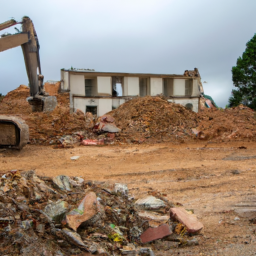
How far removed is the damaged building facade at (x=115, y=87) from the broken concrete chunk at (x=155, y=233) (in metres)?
19.4

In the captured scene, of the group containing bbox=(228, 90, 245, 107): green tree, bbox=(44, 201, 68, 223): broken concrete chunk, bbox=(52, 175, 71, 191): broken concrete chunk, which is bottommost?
bbox=(44, 201, 68, 223): broken concrete chunk

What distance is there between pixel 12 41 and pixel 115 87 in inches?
688

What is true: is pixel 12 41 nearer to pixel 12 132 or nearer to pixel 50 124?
pixel 12 132

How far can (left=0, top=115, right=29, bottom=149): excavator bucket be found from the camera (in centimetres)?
1003

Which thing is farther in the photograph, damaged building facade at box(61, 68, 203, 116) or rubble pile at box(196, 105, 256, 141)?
damaged building facade at box(61, 68, 203, 116)

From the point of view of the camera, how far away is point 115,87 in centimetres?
2661

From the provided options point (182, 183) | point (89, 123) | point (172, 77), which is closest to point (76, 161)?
point (182, 183)

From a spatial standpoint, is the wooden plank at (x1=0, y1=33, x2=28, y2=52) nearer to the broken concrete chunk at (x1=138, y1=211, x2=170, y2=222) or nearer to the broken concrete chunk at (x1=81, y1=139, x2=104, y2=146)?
the broken concrete chunk at (x1=81, y1=139, x2=104, y2=146)

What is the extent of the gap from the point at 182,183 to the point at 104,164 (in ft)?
10.3

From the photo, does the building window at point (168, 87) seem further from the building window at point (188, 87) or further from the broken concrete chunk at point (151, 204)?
the broken concrete chunk at point (151, 204)

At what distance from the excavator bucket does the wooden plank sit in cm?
229

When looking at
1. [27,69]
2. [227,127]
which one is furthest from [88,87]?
[27,69]

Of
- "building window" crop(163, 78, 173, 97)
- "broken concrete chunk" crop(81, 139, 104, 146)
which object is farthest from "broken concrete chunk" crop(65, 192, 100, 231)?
"building window" crop(163, 78, 173, 97)

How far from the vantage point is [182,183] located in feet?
23.1
